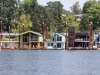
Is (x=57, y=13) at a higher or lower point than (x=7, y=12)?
higher

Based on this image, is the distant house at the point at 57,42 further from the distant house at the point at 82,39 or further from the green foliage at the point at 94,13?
the green foliage at the point at 94,13

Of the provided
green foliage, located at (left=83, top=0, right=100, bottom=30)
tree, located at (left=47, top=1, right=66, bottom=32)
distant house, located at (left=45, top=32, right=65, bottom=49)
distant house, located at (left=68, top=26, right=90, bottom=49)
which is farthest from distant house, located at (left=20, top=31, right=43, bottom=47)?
green foliage, located at (left=83, top=0, right=100, bottom=30)

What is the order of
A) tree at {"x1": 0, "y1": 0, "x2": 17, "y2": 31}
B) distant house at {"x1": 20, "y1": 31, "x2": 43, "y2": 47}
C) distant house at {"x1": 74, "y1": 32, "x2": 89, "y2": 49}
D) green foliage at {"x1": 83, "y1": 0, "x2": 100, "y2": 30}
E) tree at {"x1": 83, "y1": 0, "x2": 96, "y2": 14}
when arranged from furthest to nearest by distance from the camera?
tree at {"x1": 83, "y1": 0, "x2": 96, "y2": 14} < green foliage at {"x1": 83, "y1": 0, "x2": 100, "y2": 30} < tree at {"x1": 0, "y1": 0, "x2": 17, "y2": 31} < distant house at {"x1": 74, "y1": 32, "x2": 89, "y2": 49} < distant house at {"x1": 20, "y1": 31, "x2": 43, "y2": 47}

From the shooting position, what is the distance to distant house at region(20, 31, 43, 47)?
12488cm

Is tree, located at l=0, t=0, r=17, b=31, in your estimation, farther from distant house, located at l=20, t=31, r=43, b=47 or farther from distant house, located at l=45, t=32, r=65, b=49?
distant house, located at l=45, t=32, r=65, b=49

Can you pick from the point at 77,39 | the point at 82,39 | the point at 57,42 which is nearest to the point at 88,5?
the point at 82,39

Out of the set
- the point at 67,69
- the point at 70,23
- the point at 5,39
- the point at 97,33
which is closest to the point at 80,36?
the point at 97,33

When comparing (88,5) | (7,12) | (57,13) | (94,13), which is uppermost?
(88,5)

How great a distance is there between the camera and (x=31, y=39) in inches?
4931

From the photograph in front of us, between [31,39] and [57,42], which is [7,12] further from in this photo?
[57,42]

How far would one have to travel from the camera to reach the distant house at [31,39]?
12488 cm

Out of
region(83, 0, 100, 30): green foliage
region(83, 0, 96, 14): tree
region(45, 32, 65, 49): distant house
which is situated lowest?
region(45, 32, 65, 49): distant house

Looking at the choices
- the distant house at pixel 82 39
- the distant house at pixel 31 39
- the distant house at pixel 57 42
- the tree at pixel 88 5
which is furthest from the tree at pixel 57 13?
the distant house at pixel 31 39

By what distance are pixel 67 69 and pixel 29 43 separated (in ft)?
227
